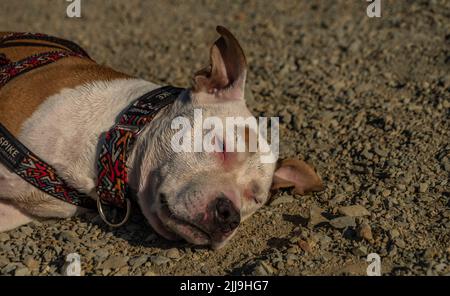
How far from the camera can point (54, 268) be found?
13.1ft

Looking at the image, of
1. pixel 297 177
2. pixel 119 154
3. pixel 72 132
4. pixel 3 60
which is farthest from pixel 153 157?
pixel 3 60

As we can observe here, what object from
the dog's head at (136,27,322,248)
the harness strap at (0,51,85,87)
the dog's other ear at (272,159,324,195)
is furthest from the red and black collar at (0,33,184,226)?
the dog's other ear at (272,159,324,195)

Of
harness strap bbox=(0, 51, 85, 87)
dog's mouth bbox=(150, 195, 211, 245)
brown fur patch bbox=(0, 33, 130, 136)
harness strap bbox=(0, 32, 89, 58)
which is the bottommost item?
dog's mouth bbox=(150, 195, 211, 245)

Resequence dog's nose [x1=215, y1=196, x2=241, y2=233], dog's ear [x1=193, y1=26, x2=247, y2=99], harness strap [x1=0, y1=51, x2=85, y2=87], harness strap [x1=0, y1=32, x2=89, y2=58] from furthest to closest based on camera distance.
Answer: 1. harness strap [x1=0, y1=32, x2=89, y2=58]
2. harness strap [x1=0, y1=51, x2=85, y2=87]
3. dog's ear [x1=193, y1=26, x2=247, y2=99]
4. dog's nose [x1=215, y1=196, x2=241, y2=233]

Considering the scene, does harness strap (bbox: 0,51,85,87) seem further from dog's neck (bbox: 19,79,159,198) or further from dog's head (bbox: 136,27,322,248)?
dog's head (bbox: 136,27,322,248)

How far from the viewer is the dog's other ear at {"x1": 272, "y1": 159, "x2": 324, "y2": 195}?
457 cm

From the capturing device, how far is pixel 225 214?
386 centimetres

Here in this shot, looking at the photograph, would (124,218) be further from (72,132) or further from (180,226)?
(72,132)

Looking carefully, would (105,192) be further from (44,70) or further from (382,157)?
(382,157)

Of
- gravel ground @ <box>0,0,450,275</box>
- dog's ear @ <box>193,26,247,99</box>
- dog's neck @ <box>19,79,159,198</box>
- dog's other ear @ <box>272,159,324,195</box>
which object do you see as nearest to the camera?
gravel ground @ <box>0,0,450,275</box>

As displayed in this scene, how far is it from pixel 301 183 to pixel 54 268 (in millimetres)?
1839

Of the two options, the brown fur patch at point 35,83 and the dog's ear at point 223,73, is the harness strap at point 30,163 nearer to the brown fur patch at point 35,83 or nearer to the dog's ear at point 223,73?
the brown fur patch at point 35,83

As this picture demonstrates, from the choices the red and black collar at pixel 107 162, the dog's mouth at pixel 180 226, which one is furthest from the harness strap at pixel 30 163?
the dog's mouth at pixel 180 226
